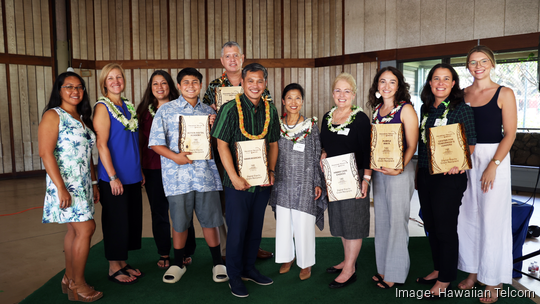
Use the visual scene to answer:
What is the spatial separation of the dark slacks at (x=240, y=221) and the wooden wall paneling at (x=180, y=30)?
7443 mm

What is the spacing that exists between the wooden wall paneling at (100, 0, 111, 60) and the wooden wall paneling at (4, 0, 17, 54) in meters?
1.91

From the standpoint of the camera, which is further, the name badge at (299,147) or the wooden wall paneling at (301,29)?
the wooden wall paneling at (301,29)

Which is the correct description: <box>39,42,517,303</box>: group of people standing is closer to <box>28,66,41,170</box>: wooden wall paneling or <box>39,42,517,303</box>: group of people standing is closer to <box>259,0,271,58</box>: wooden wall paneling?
<box>259,0,271,58</box>: wooden wall paneling

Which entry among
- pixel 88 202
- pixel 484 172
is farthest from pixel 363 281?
pixel 88 202

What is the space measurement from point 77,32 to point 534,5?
396 inches

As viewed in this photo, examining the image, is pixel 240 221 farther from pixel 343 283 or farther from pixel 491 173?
pixel 491 173

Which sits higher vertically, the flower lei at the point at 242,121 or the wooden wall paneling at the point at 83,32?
the wooden wall paneling at the point at 83,32

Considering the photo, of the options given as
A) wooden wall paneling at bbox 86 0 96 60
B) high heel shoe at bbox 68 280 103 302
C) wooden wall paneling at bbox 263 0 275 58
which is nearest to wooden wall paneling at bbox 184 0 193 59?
wooden wall paneling at bbox 263 0 275 58

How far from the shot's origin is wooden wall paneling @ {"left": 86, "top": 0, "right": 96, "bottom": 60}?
9210 mm

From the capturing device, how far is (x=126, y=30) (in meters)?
9.36

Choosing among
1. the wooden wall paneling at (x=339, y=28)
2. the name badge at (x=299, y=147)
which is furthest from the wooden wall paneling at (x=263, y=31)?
the name badge at (x=299, y=147)

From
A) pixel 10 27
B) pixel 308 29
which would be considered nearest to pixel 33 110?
pixel 10 27

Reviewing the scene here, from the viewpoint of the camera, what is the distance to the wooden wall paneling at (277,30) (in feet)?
30.3

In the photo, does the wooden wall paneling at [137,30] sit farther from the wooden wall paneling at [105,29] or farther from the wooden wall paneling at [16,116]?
the wooden wall paneling at [16,116]
